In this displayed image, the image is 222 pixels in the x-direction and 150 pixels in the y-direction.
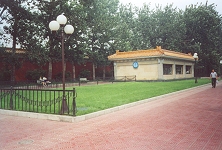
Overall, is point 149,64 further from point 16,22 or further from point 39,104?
point 39,104

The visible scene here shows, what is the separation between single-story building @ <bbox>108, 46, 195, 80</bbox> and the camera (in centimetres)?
2859

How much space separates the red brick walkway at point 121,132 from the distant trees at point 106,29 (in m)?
16.6

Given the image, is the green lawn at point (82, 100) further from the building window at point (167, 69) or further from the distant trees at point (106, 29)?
the building window at point (167, 69)

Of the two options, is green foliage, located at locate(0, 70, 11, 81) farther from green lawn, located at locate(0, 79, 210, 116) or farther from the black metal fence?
the black metal fence

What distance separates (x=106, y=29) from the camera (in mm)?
33312

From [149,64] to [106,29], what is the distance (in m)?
8.86

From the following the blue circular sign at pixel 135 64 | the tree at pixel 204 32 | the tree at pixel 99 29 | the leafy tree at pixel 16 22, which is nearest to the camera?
the leafy tree at pixel 16 22

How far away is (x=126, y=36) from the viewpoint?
38250mm

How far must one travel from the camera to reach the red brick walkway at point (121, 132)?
195 inches

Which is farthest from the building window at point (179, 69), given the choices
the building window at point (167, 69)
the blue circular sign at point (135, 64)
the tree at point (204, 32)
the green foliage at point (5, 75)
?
the green foliage at point (5, 75)

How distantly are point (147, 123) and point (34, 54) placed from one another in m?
18.1

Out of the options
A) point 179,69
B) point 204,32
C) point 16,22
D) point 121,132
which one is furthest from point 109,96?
point 204,32

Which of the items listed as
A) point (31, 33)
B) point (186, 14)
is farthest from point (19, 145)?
point (186, 14)

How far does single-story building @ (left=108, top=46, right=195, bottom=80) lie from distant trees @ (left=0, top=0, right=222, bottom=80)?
3.81m
